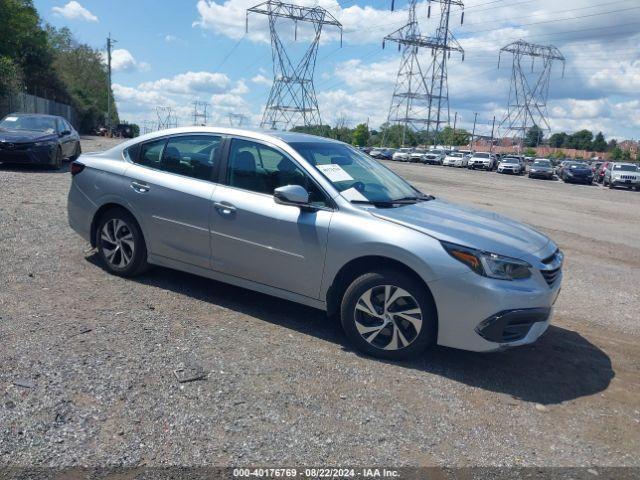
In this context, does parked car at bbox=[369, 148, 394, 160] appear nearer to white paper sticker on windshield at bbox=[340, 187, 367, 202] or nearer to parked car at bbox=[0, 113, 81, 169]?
parked car at bbox=[0, 113, 81, 169]

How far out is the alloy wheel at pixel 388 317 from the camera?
4.49m

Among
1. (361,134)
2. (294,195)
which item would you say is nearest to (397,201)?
(294,195)

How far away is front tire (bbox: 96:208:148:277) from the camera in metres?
5.96

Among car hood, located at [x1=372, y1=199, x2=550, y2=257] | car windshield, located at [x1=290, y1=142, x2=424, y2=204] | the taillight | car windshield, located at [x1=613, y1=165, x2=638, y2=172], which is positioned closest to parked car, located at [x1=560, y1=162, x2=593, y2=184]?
car windshield, located at [x1=613, y1=165, x2=638, y2=172]

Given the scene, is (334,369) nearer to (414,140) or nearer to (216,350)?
(216,350)

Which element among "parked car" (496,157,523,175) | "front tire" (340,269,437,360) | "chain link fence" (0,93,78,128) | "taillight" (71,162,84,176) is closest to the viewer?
"front tire" (340,269,437,360)

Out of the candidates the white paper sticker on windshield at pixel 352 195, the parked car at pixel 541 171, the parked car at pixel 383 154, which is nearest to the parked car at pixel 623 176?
the parked car at pixel 541 171

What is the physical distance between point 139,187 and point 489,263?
3.40m

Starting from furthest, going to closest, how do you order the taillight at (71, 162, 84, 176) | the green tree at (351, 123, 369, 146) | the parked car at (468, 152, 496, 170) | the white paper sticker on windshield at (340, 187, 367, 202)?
the green tree at (351, 123, 369, 146), the parked car at (468, 152, 496, 170), the taillight at (71, 162, 84, 176), the white paper sticker on windshield at (340, 187, 367, 202)

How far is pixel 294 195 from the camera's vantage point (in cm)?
486

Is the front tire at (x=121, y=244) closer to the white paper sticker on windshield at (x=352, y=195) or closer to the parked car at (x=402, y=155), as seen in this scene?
the white paper sticker on windshield at (x=352, y=195)

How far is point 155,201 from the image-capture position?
5762 mm

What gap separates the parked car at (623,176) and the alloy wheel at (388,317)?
3604cm

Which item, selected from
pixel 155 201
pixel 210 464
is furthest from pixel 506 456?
pixel 155 201
